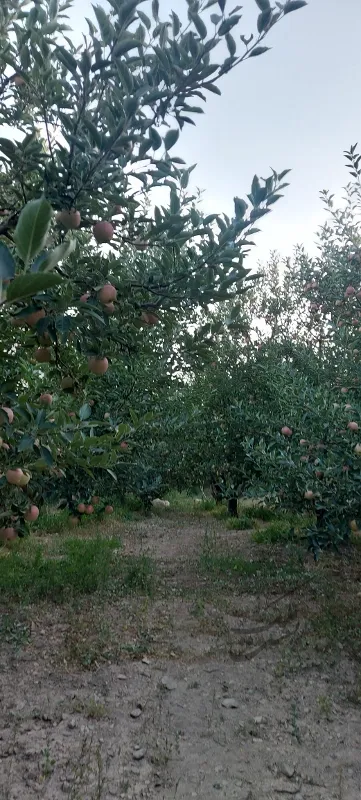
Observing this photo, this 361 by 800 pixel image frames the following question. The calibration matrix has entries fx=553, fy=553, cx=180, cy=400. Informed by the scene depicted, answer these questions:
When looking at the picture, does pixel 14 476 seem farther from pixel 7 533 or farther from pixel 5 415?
pixel 7 533

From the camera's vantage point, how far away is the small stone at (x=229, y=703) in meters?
3.95

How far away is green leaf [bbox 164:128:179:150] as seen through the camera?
2511 millimetres

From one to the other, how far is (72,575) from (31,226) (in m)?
6.33

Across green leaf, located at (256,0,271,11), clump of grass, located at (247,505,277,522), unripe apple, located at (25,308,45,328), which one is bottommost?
clump of grass, located at (247,505,277,522)

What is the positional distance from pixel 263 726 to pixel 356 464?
7.40 feet

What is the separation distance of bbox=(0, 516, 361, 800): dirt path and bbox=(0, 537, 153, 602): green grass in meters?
0.36

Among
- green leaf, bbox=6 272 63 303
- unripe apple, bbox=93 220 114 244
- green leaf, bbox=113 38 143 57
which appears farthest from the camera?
unripe apple, bbox=93 220 114 244

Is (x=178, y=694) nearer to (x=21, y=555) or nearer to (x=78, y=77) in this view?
(x=78, y=77)

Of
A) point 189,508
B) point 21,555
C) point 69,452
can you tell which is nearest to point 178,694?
point 69,452

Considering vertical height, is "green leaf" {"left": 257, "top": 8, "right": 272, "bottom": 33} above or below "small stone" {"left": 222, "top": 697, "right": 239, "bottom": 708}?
above

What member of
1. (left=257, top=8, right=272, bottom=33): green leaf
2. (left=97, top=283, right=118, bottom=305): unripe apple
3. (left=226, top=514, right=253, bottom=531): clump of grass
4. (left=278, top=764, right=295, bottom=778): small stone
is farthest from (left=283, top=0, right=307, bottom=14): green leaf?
(left=226, top=514, right=253, bottom=531): clump of grass

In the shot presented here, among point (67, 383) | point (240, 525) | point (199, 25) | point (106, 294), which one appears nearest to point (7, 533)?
point (67, 383)

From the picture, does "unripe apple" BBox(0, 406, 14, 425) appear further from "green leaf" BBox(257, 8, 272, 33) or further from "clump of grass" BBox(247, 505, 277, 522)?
"clump of grass" BBox(247, 505, 277, 522)

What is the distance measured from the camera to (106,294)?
8.13 feet
